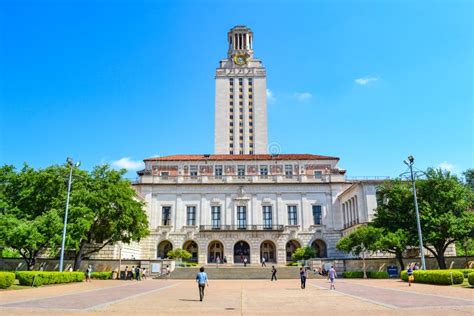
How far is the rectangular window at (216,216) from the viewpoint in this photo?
A: 5541cm

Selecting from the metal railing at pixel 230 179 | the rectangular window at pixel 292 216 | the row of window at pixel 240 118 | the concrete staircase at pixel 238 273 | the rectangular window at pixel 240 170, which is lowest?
the concrete staircase at pixel 238 273

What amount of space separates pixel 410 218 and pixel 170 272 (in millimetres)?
25644

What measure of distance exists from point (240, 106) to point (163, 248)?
38.7 meters

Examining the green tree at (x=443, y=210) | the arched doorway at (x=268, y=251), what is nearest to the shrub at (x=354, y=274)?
the green tree at (x=443, y=210)

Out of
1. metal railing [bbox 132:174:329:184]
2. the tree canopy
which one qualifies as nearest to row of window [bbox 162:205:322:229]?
metal railing [bbox 132:174:329:184]

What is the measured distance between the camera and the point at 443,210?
3450 centimetres

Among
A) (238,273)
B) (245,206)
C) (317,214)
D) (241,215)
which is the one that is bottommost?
(238,273)

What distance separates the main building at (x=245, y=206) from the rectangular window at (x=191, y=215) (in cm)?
11

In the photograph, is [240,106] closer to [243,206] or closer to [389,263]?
[243,206]

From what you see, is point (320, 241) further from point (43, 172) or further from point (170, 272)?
point (43, 172)

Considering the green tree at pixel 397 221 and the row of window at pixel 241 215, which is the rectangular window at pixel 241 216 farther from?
the green tree at pixel 397 221

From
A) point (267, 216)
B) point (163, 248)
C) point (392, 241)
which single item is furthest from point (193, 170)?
point (392, 241)

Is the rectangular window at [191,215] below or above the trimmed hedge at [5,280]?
above

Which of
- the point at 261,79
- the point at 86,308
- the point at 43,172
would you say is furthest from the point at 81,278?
the point at 261,79
